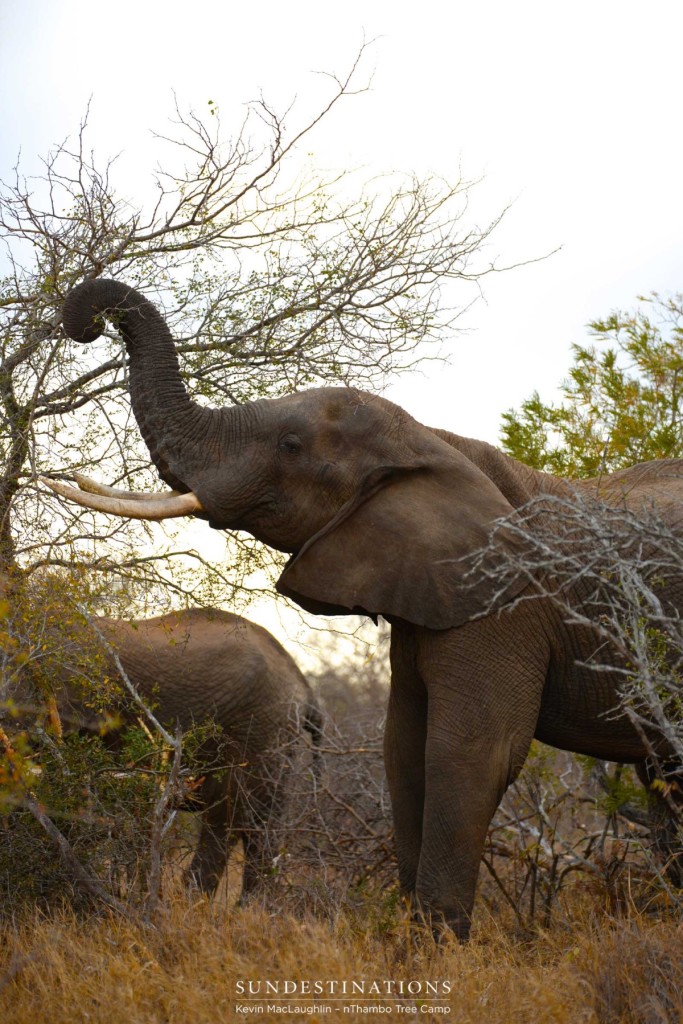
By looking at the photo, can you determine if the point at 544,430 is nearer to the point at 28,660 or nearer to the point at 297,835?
the point at 297,835

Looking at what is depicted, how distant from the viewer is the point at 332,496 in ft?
19.5

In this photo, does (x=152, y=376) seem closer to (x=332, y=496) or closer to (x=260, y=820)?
(x=332, y=496)

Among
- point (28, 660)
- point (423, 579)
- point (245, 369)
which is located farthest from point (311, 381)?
point (28, 660)

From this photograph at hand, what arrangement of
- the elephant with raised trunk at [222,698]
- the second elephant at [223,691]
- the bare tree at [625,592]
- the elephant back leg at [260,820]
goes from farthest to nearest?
the second elephant at [223,691] → the elephant with raised trunk at [222,698] → the elephant back leg at [260,820] → the bare tree at [625,592]

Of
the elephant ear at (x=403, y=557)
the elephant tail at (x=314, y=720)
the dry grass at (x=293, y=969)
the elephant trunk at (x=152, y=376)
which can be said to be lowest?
the dry grass at (x=293, y=969)

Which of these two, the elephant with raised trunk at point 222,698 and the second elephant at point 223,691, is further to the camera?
the second elephant at point 223,691

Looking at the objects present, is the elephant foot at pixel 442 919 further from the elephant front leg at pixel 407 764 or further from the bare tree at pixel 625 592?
the bare tree at pixel 625 592

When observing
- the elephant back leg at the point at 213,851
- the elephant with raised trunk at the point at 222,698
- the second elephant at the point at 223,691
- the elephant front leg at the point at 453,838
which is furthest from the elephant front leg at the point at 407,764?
the second elephant at the point at 223,691

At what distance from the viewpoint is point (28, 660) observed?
5.86 m

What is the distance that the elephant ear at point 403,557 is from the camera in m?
5.86

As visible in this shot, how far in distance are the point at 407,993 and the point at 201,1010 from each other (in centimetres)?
74

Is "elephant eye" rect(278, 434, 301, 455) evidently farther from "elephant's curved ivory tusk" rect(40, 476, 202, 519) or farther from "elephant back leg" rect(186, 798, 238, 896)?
"elephant back leg" rect(186, 798, 238, 896)

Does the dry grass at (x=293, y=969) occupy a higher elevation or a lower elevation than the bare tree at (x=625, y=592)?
lower

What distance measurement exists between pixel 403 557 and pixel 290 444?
75 centimetres
